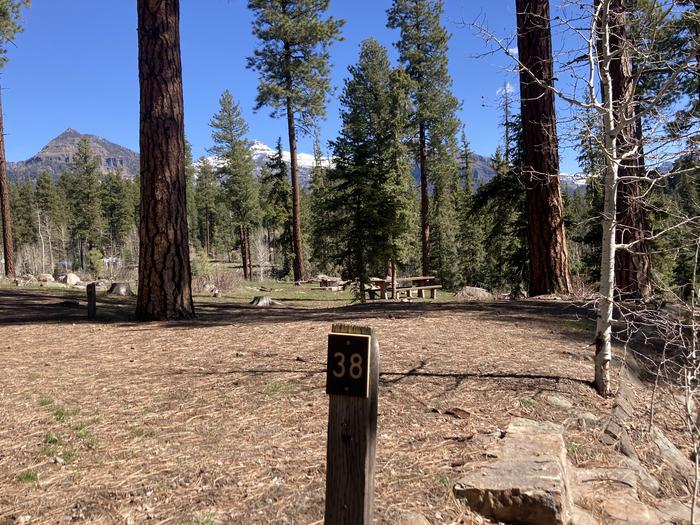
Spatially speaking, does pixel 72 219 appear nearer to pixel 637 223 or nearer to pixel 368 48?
pixel 368 48

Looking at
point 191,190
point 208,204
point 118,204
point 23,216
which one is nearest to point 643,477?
point 208,204

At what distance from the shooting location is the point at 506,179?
525 inches

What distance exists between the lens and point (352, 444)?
1896 millimetres

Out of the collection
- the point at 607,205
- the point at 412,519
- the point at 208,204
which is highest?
the point at 208,204

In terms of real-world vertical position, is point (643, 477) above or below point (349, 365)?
below

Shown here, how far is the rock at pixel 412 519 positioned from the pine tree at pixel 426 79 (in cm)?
2440

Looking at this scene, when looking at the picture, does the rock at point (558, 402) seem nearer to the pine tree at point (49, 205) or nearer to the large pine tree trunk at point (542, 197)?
the large pine tree trunk at point (542, 197)

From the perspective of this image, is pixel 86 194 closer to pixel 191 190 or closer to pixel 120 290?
pixel 191 190

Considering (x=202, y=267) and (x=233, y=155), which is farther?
(x=233, y=155)

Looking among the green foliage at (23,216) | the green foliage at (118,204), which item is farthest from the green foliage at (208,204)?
the green foliage at (23,216)

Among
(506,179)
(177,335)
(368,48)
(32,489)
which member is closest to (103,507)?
(32,489)

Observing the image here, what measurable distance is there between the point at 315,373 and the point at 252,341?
157 centimetres

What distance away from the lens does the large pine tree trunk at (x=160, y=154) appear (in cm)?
679

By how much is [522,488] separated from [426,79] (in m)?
26.5
